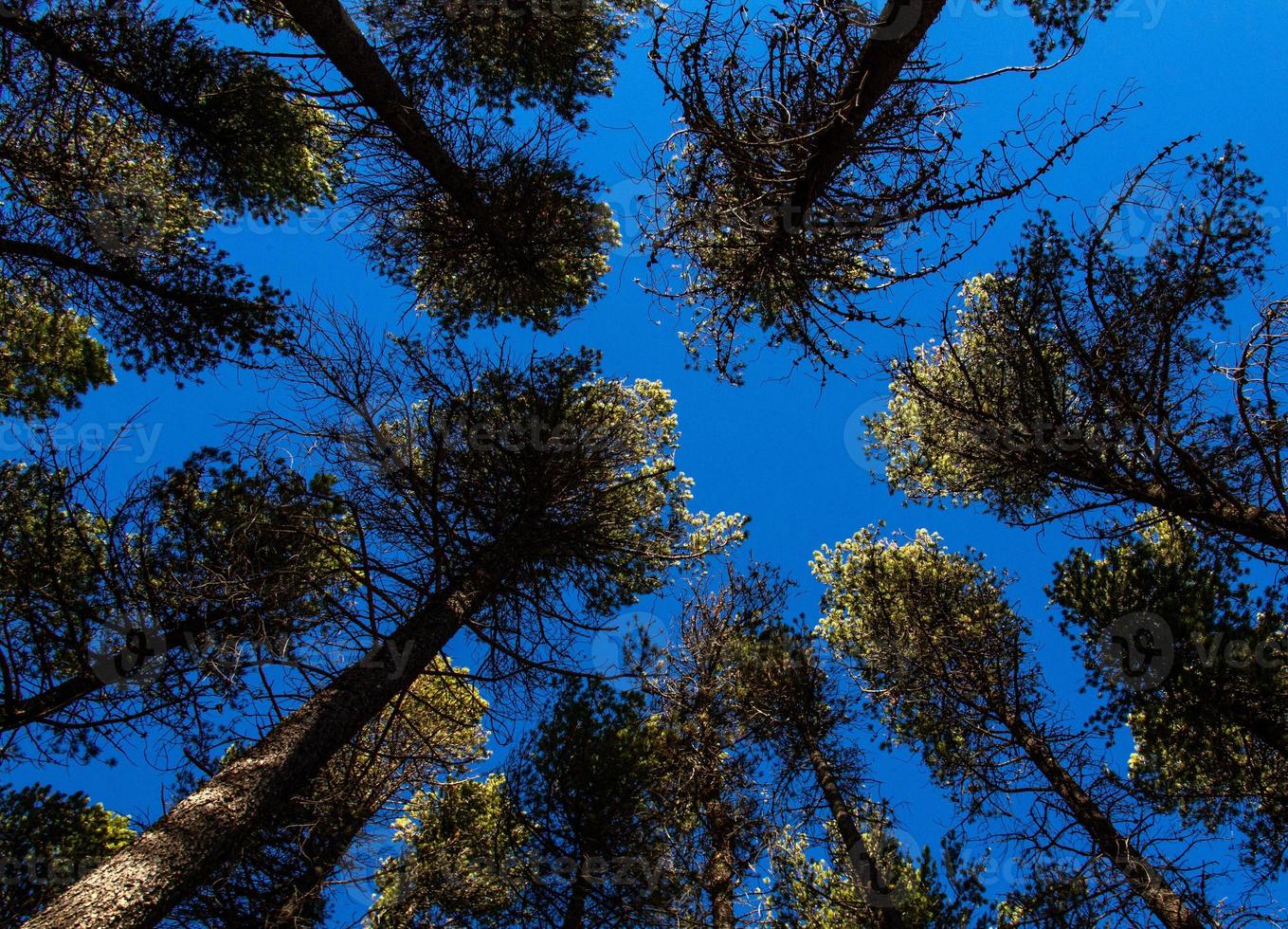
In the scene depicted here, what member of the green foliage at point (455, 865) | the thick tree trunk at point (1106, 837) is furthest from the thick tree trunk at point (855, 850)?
the green foliage at point (455, 865)

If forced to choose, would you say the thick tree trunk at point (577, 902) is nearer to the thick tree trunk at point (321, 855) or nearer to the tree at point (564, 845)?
the tree at point (564, 845)

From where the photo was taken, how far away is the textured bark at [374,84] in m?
6.02

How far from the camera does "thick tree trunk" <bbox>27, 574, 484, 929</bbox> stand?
140 inches

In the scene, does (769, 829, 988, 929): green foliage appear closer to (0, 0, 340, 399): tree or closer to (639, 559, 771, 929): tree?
(639, 559, 771, 929): tree

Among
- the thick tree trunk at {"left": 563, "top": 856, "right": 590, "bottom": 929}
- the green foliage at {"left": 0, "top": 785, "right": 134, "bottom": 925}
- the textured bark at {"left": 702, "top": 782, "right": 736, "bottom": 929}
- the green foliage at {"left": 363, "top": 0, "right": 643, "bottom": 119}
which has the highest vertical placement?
the green foliage at {"left": 363, "top": 0, "right": 643, "bottom": 119}

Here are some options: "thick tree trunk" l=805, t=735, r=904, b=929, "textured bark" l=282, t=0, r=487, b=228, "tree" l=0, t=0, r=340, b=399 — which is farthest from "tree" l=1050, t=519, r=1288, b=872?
"tree" l=0, t=0, r=340, b=399

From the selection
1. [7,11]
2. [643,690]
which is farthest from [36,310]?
[643,690]

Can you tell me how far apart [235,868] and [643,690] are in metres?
5.57

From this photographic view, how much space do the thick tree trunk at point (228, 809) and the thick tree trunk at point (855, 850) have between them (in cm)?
613

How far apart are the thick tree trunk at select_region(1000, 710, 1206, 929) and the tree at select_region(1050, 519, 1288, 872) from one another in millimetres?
679

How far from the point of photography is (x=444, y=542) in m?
5.85

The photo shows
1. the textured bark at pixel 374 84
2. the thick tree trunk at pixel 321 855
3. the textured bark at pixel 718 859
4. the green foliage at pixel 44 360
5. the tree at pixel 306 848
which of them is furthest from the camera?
the green foliage at pixel 44 360

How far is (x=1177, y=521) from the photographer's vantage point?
23.8 ft

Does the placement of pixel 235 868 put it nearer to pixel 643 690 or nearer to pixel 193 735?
pixel 193 735
